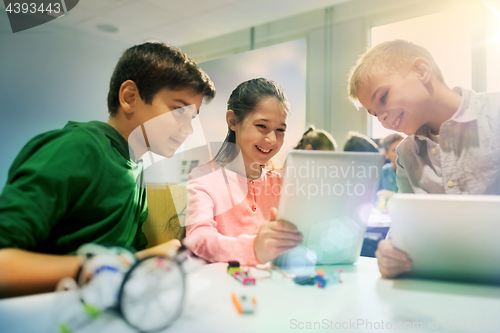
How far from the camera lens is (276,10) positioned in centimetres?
108

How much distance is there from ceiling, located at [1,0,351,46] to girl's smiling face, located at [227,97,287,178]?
0.24 metres

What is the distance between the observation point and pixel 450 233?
32 cm

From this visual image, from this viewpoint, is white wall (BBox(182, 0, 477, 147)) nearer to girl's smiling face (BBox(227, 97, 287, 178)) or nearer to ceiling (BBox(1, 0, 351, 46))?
ceiling (BBox(1, 0, 351, 46))

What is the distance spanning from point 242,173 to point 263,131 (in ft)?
0.37

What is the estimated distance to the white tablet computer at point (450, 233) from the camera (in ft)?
1.02

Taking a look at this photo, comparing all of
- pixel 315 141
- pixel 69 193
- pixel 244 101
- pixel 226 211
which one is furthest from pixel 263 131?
pixel 315 141

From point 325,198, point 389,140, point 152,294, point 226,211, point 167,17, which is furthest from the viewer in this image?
point 389,140

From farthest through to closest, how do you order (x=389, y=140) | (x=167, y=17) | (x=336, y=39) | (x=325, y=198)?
(x=336, y=39)
(x=389, y=140)
(x=167, y=17)
(x=325, y=198)

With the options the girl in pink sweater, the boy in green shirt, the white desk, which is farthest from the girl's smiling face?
the white desk

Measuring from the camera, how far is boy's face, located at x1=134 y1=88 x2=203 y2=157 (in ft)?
1.65

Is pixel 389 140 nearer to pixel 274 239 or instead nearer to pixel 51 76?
pixel 274 239

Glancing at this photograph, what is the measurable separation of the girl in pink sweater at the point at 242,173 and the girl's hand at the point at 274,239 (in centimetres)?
13

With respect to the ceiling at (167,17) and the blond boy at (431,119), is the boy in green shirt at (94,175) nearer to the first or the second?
the ceiling at (167,17)

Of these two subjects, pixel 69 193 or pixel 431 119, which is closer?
pixel 69 193
